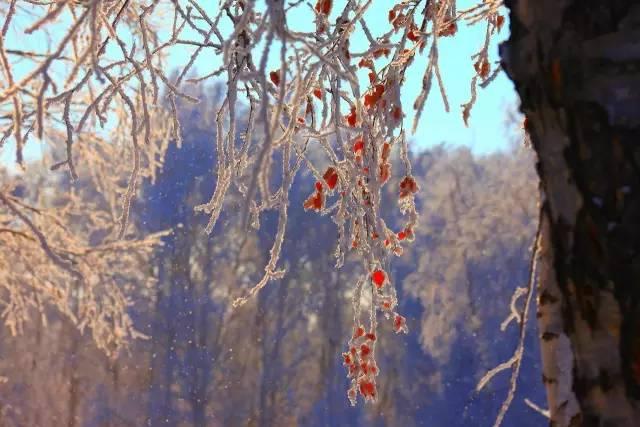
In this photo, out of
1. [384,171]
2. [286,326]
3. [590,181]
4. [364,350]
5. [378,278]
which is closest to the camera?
[590,181]

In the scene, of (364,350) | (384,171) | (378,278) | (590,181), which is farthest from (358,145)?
(590,181)

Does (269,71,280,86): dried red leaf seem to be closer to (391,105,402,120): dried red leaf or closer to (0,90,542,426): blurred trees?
(391,105,402,120): dried red leaf

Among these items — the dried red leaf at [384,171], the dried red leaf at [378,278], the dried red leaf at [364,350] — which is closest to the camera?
the dried red leaf at [378,278]

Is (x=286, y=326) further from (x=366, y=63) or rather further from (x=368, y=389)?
(x=366, y=63)

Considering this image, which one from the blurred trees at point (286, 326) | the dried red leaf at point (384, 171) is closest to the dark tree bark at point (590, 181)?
the dried red leaf at point (384, 171)

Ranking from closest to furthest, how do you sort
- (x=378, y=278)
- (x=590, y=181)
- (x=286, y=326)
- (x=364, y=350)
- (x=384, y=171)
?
(x=590, y=181)
(x=378, y=278)
(x=384, y=171)
(x=364, y=350)
(x=286, y=326)

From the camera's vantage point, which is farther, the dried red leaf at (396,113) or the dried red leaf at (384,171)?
A: the dried red leaf at (384,171)

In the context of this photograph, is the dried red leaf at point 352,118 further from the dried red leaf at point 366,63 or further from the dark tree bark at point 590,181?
the dark tree bark at point 590,181

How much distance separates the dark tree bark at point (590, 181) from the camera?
0.87m

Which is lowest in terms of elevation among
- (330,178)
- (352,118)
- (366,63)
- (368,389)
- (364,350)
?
(368,389)

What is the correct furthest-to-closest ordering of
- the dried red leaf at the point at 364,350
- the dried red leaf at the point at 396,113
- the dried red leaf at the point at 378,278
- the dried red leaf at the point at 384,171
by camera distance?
the dried red leaf at the point at 364,350 → the dried red leaf at the point at 384,171 → the dried red leaf at the point at 378,278 → the dried red leaf at the point at 396,113

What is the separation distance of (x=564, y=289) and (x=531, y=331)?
43.9 feet

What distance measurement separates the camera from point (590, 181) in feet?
2.98

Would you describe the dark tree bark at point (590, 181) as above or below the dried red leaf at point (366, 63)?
below
